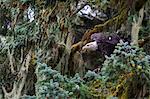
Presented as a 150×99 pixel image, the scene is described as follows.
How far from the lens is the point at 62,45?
4.39 m

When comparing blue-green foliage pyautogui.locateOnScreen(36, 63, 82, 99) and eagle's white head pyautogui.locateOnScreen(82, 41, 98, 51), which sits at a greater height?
eagle's white head pyautogui.locateOnScreen(82, 41, 98, 51)

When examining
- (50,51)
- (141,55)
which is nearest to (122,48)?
(141,55)

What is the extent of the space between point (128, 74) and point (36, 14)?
2076 mm

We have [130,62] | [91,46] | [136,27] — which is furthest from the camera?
[91,46]

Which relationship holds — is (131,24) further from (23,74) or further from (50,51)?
(23,74)

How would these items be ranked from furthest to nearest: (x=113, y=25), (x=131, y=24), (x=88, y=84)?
1. (x=113, y=25)
2. (x=131, y=24)
3. (x=88, y=84)

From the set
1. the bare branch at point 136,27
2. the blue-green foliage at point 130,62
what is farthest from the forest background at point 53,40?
the blue-green foliage at point 130,62

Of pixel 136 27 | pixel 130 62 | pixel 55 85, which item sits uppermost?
pixel 136 27

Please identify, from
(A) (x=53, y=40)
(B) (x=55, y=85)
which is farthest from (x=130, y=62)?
(A) (x=53, y=40)

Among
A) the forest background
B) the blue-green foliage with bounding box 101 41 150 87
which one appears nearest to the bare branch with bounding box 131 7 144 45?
the forest background

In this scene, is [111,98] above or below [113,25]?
below

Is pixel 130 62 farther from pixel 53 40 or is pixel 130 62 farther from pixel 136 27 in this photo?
pixel 53 40

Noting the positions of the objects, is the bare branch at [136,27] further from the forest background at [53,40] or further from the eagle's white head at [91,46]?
the eagle's white head at [91,46]

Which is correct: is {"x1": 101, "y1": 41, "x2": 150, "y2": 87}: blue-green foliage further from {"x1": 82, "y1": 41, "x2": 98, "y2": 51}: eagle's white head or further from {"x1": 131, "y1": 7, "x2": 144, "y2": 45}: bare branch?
{"x1": 82, "y1": 41, "x2": 98, "y2": 51}: eagle's white head
